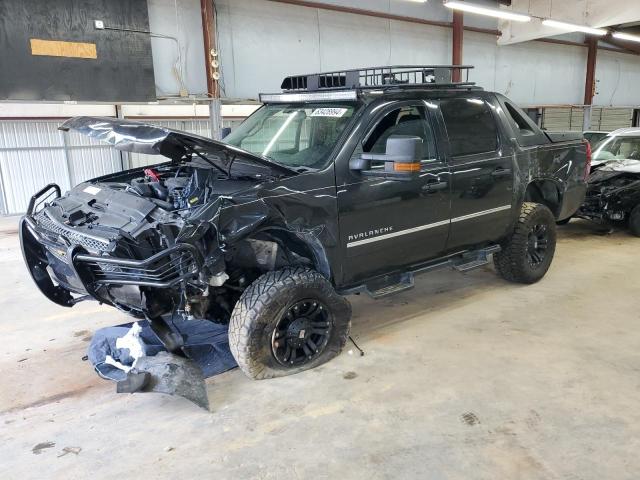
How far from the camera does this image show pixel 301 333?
3266 millimetres

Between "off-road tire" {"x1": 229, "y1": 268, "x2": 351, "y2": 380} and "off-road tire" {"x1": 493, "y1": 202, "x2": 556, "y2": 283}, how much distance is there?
2.22 m

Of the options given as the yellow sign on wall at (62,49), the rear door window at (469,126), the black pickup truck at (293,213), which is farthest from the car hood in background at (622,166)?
the yellow sign on wall at (62,49)

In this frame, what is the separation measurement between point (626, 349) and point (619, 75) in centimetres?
→ 1859

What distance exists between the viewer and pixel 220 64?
9.99 meters

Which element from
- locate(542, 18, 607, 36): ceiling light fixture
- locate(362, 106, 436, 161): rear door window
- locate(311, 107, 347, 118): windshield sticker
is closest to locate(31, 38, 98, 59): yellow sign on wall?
locate(311, 107, 347, 118): windshield sticker

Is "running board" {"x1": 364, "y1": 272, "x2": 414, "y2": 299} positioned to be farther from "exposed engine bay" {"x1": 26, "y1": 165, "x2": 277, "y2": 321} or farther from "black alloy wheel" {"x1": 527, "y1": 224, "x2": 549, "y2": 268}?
"black alloy wheel" {"x1": 527, "y1": 224, "x2": 549, "y2": 268}

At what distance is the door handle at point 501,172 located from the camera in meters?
4.21

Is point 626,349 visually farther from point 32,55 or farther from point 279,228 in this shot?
point 32,55

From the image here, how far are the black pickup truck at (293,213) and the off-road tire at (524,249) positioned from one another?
179 millimetres

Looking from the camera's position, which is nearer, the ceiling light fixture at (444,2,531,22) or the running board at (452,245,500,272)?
the running board at (452,245,500,272)

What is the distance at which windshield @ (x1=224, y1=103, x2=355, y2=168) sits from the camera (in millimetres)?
3497

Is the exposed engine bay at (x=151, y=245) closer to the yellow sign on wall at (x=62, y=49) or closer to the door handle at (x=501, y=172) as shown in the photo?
the door handle at (x=501, y=172)

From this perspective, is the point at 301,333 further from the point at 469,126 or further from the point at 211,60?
the point at 211,60

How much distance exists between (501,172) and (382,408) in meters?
2.39
